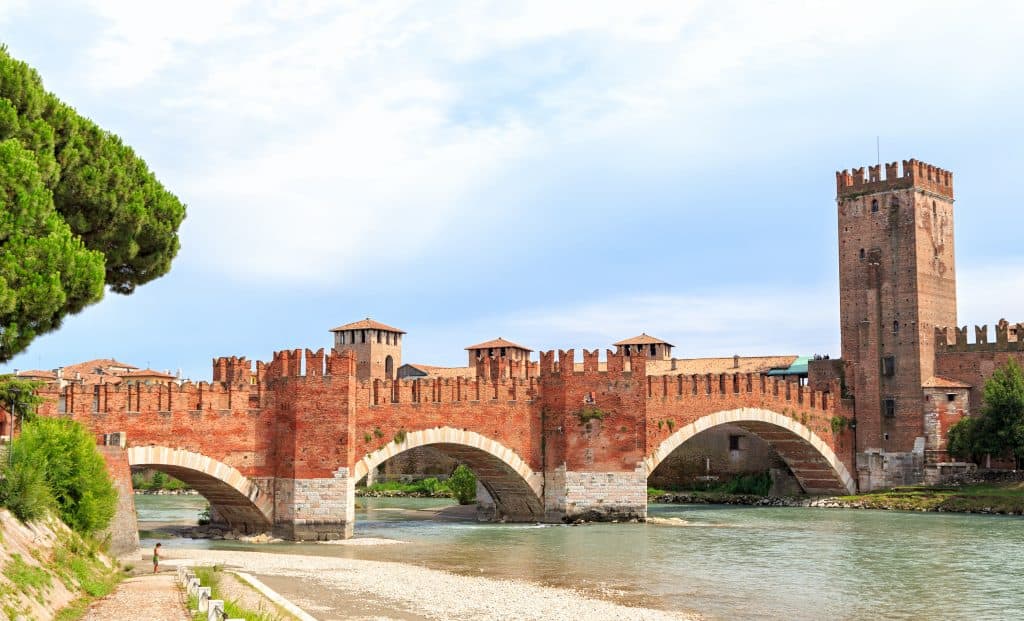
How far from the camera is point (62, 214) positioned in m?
14.3

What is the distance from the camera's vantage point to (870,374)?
3872cm

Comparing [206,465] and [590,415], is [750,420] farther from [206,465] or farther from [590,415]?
[206,465]

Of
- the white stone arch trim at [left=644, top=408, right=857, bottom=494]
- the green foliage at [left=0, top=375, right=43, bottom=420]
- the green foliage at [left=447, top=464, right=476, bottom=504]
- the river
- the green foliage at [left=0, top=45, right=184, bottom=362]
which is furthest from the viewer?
the green foliage at [left=447, top=464, right=476, bottom=504]

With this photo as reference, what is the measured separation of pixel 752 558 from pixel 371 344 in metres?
40.9

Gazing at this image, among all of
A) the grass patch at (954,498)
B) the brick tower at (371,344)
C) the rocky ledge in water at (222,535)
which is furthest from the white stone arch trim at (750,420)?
the brick tower at (371,344)

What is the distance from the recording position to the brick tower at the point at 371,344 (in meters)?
60.4

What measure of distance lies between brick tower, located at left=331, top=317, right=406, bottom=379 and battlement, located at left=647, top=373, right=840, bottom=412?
1096 inches

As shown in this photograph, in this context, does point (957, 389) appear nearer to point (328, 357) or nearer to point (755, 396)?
point (755, 396)

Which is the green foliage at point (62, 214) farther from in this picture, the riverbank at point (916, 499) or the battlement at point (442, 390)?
the riverbank at point (916, 499)

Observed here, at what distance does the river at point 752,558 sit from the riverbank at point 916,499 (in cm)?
125

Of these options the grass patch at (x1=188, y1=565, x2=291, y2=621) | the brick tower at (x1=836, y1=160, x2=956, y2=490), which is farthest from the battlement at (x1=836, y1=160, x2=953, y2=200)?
the grass patch at (x1=188, y1=565, x2=291, y2=621)

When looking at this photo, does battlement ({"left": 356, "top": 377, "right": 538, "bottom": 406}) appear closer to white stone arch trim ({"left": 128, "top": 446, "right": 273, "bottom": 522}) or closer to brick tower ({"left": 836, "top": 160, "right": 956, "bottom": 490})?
white stone arch trim ({"left": 128, "top": 446, "right": 273, "bottom": 522})

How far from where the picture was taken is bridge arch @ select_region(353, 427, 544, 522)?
85.5ft

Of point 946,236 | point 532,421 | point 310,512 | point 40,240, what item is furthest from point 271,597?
point 946,236
